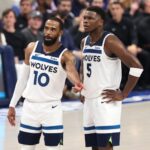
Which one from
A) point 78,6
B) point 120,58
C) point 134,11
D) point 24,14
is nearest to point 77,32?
point 24,14

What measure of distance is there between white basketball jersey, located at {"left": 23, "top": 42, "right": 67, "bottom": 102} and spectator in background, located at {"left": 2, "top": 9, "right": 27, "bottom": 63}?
5357mm

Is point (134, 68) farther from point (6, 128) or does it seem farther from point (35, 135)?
point (6, 128)

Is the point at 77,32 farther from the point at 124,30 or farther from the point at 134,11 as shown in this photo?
the point at 134,11

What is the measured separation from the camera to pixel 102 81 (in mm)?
5598

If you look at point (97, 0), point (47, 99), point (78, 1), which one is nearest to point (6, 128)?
point (47, 99)

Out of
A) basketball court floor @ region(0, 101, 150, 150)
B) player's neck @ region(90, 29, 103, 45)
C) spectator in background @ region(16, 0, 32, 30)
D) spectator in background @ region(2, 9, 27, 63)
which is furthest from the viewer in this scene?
spectator in background @ region(16, 0, 32, 30)

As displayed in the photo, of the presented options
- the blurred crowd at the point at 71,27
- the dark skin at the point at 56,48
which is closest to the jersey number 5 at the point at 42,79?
the dark skin at the point at 56,48

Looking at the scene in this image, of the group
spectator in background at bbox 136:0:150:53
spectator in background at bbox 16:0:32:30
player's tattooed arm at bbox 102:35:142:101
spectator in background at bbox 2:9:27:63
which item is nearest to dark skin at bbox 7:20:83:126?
→ player's tattooed arm at bbox 102:35:142:101

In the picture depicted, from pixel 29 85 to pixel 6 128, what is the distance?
3127mm

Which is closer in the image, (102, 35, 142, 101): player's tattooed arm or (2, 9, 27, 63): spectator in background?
(102, 35, 142, 101): player's tattooed arm

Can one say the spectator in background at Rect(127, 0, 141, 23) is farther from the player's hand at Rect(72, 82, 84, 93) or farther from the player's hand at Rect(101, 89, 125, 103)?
the player's hand at Rect(72, 82, 84, 93)

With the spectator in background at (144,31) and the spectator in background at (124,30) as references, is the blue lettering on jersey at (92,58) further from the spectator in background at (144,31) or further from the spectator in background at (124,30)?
the spectator in background at (144,31)

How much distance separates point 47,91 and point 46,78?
0.12 m

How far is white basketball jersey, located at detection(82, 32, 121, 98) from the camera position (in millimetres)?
5582
